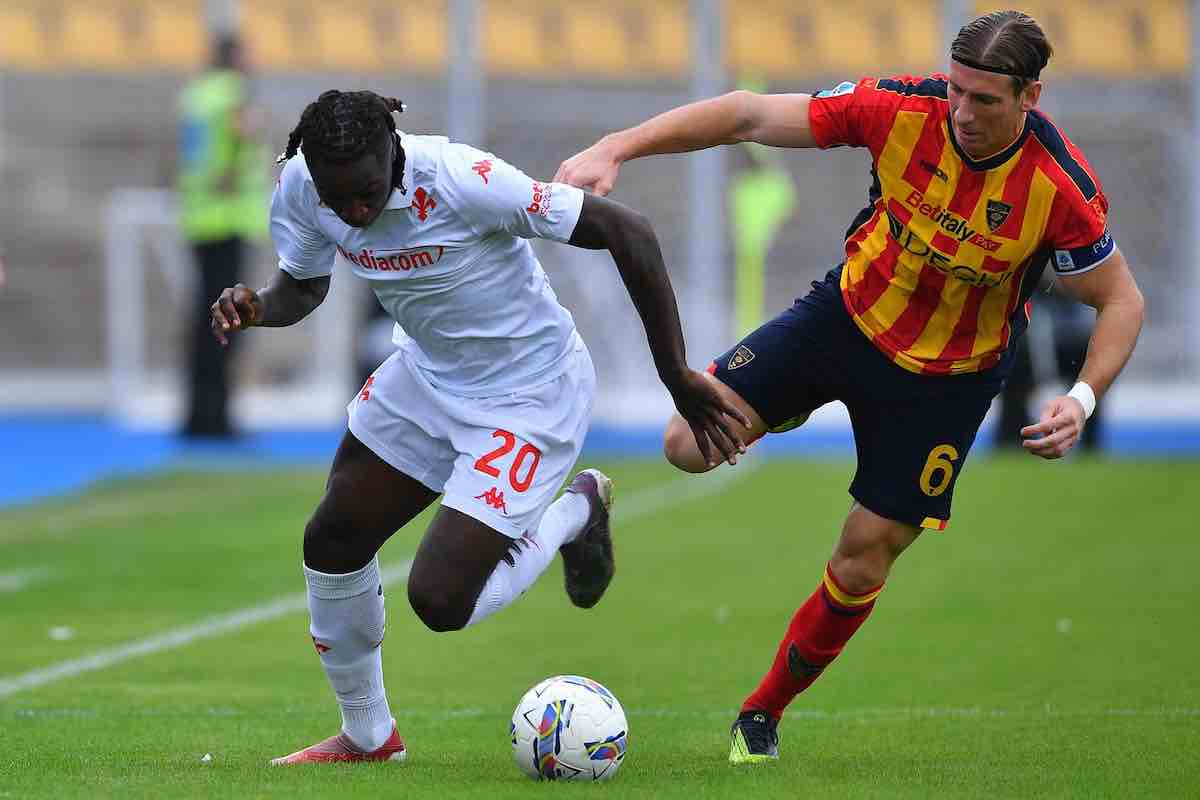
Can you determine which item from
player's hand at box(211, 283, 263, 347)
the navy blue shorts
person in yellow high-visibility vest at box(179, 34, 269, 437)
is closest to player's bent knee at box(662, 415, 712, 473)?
the navy blue shorts

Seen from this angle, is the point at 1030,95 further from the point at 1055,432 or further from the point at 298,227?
the point at 298,227

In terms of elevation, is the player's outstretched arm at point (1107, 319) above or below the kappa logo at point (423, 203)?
below

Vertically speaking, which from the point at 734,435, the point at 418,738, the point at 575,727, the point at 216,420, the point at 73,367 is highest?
the point at 734,435

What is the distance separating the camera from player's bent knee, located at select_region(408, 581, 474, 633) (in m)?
4.87

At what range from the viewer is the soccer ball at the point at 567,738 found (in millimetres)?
4746

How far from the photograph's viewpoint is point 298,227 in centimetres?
498

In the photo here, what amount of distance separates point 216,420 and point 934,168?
1278 cm

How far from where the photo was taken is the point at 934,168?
494cm

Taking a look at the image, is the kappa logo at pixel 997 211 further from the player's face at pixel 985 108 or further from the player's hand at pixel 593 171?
the player's hand at pixel 593 171

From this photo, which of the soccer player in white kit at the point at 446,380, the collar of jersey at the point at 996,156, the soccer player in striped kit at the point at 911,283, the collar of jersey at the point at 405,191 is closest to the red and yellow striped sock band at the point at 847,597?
the soccer player in striped kit at the point at 911,283

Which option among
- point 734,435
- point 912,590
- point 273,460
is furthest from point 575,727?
point 273,460

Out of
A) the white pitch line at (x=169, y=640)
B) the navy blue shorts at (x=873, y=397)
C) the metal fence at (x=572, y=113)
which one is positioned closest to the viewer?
the navy blue shorts at (x=873, y=397)

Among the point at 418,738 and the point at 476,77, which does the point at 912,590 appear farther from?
the point at 476,77

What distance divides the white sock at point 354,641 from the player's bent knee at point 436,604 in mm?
195
